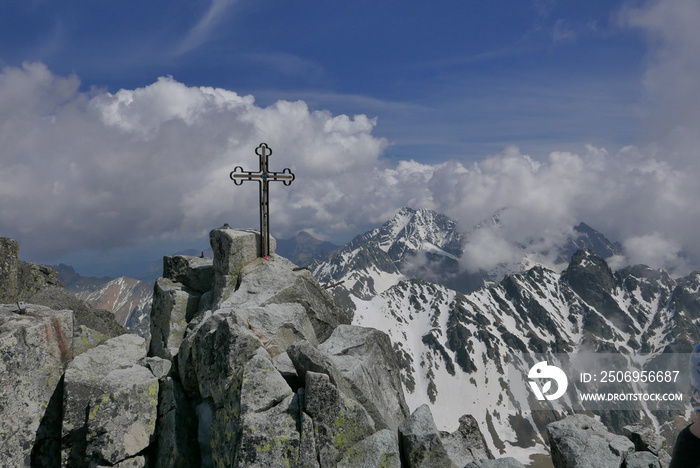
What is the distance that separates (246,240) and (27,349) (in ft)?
30.7

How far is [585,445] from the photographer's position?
1202 centimetres

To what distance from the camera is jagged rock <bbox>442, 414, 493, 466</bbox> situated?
1278cm

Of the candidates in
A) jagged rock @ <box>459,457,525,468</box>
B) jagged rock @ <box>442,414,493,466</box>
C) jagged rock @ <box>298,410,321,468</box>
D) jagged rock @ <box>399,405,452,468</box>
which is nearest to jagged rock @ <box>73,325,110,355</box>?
jagged rock @ <box>298,410,321,468</box>

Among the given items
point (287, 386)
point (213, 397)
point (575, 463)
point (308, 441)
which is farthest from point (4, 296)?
point (575, 463)

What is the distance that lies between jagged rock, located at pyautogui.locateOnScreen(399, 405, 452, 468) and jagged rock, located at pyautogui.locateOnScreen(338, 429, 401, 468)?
356 mm

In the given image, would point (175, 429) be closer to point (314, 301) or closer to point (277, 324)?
point (277, 324)

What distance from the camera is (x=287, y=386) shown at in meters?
11.7

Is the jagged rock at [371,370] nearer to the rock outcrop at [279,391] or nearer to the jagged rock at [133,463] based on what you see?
the rock outcrop at [279,391]

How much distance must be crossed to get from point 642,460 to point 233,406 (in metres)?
9.98

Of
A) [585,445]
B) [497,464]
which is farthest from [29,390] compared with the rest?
[585,445]

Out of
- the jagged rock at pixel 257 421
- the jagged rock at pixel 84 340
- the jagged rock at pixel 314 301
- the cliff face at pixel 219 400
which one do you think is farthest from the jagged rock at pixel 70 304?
the jagged rock at pixel 257 421

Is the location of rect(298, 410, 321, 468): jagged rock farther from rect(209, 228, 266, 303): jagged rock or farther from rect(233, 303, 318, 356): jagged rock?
rect(209, 228, 266, 303): jagged rock

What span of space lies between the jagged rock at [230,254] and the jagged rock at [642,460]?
48.4ft

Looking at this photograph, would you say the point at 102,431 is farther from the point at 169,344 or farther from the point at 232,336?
the point at 169,344
